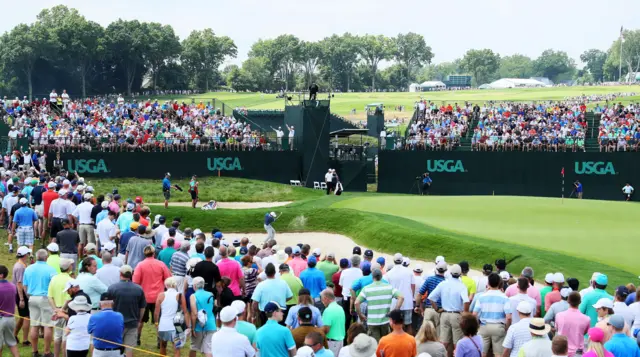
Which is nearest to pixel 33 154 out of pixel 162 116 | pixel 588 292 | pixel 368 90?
pixel 162 116

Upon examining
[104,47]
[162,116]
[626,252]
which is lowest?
[626,252]

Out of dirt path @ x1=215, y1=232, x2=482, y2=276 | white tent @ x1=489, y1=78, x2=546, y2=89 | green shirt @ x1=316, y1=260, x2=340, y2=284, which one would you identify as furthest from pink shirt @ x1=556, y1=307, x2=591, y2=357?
white tent @ x1=489, y1=78, x2=546, y2=89

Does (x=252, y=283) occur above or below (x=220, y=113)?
below

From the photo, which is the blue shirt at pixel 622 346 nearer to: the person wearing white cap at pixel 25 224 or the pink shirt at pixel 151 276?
the pink shirt at pixel 151 276

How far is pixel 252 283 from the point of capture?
1412cm

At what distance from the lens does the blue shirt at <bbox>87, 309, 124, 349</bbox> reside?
1066cm

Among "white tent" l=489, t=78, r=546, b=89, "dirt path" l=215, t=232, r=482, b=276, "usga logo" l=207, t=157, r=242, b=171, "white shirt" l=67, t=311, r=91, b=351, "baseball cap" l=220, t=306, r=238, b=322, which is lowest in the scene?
"dirt path" l=215, t=232, r=482, b=276

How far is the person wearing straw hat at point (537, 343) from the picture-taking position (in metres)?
9.27

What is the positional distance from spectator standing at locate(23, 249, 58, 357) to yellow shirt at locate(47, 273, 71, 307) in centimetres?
50

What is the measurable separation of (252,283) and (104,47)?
75528 millimetres

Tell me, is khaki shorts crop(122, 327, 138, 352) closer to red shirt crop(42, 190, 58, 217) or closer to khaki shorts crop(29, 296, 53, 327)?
khaki shorts crop(29, 296, 53, 327)

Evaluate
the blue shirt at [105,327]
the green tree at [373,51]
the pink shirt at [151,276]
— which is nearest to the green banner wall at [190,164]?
the pink shirt at [151,276]

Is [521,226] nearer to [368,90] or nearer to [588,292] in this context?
[588,292]

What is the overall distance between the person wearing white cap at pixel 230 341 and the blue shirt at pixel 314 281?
381 cm
